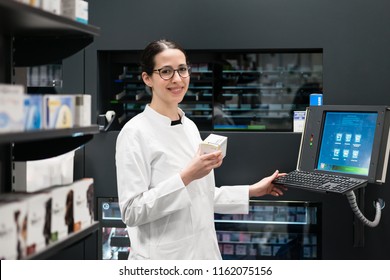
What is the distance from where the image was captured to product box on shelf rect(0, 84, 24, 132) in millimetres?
1681

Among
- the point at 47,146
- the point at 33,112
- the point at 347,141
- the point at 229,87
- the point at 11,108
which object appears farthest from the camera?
the point at 229,87

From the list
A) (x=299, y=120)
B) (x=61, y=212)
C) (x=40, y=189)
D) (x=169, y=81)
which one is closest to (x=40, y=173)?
(x=40, y=189)

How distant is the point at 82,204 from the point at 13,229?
0.50m

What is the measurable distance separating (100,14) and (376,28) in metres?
1.95

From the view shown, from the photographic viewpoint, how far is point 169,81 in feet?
9.18

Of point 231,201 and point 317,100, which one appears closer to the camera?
point 231,201

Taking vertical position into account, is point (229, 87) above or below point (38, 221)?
above

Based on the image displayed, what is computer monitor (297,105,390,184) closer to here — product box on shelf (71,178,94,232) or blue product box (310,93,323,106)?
blue product box (310,93,323,106)

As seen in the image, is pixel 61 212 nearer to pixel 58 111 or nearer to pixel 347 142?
pixel 58 111

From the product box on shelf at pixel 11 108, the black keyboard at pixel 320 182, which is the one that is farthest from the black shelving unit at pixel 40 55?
the black keyboard at pixel 320 182

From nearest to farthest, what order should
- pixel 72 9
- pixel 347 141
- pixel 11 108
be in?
1. pixel 11 108
2. pixel 72 9
3. pixel 347 141

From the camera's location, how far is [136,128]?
279cm

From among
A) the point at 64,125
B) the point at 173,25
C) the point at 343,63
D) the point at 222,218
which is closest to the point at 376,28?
the point at 343,63

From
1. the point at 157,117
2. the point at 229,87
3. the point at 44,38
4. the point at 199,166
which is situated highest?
the point at 44,38
